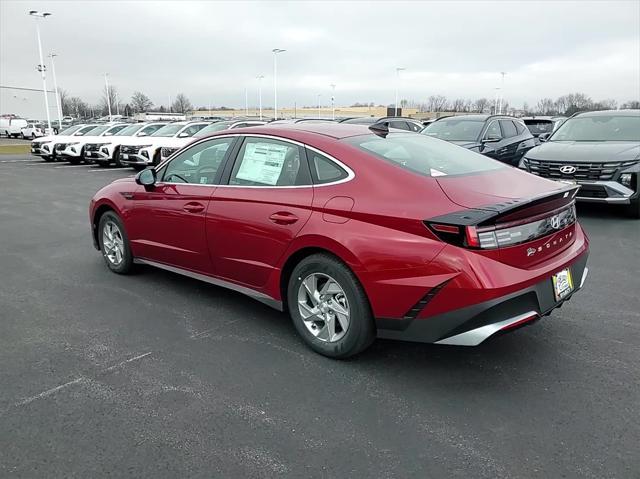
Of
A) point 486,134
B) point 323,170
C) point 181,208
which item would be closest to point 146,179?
point 181,208

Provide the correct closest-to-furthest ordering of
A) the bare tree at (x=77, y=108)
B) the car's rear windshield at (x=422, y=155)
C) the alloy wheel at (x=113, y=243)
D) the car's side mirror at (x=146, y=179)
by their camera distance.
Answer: the car's rear windshield at (x=422, y=155) → the car's side mirror at (x=146, y=179) → the alloy wheel at (x=113, y=243) → the bare tree at (x=77, y=108)

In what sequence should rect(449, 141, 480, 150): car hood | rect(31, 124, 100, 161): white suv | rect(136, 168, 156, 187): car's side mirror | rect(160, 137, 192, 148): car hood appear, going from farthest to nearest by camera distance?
1. rect(31, 124, 100, 161): white suv
2. rect(160, 137, 192, 148): car hood
3. rect(449, 141, 480, 150): car hood
4. rect(136, 168, 156, 187): car's side mirror

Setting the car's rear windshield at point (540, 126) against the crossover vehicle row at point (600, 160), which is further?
the car's rear windshield at point (540, 126)

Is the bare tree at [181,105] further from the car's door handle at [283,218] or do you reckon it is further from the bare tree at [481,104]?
the car's door handle at [283,218]

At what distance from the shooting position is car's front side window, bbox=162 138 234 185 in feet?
14.7

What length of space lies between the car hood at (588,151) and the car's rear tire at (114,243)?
22.2 feet

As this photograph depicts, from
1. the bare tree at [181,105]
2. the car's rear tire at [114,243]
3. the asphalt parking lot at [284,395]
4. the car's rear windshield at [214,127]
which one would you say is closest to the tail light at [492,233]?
the asphalt parking lot at [284,395]

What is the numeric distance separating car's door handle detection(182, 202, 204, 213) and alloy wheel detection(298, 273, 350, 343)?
1.26 m

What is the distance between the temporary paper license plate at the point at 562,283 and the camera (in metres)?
3.29

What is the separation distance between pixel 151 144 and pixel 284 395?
15659 mm

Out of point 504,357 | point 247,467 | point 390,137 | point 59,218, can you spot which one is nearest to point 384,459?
point 247,467

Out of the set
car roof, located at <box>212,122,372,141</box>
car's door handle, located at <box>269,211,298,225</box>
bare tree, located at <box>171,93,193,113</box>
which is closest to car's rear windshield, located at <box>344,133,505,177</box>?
car roof, located at <box>212,122,372,141</box>

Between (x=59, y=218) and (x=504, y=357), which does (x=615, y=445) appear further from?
(x=59, y=218)

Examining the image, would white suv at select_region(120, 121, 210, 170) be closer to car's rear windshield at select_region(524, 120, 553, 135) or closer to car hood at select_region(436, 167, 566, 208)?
car's rear windshield at select_region(524, 120, 553, 135)
